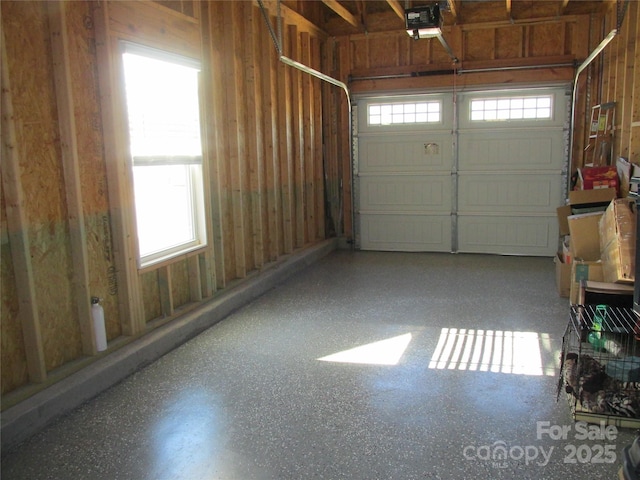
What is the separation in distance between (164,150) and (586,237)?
358 centimetres

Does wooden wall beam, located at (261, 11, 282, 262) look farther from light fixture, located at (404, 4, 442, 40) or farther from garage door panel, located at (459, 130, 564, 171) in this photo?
garage door panel, located at (459, 130, 564, 171)

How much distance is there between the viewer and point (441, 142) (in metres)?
7.42

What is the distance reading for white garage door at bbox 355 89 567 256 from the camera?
7070mm

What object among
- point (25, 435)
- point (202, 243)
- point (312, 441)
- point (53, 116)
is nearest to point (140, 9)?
point (53, 116)

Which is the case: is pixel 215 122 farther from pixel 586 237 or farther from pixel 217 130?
pixel 586 237

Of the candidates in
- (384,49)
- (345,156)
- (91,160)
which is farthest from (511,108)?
(91,160)

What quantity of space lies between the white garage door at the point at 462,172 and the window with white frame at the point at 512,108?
13 millimetres

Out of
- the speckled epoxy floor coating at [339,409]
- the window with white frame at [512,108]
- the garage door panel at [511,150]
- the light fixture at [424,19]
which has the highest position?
the light fixture at [424,19]

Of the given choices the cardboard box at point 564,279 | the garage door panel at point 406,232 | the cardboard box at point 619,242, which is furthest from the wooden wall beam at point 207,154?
the garage door panel at point 406,232

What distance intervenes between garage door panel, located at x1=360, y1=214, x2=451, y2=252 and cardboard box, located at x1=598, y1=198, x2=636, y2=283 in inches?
135

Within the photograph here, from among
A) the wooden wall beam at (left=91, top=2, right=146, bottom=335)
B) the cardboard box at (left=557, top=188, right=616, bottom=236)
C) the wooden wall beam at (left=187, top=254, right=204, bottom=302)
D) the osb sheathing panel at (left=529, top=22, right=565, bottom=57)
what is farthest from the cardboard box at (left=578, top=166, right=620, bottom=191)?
the wooden wall beam at (left=91, top=2, right=146, bottom=335)

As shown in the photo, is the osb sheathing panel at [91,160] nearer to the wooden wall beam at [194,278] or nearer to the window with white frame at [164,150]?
the window with white frame at [164,150]

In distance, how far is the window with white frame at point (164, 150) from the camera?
3.78 meters

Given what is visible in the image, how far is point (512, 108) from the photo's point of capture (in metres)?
7.11
